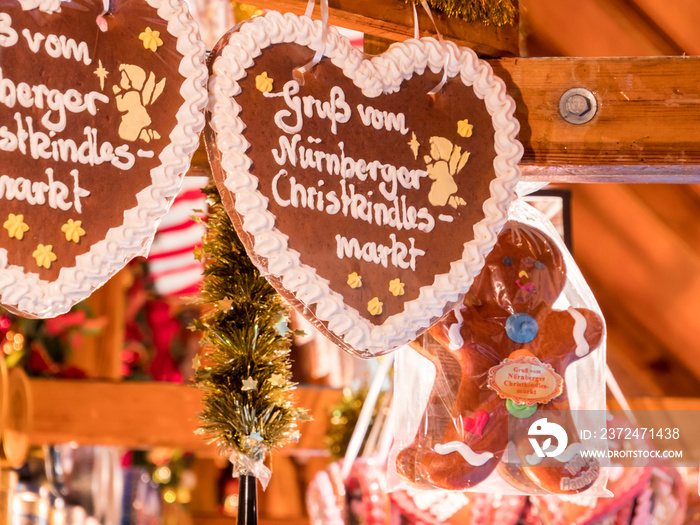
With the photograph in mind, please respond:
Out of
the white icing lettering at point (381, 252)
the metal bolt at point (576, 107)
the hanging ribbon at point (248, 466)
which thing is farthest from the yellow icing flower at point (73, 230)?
the metal bolt at point (576, 107)

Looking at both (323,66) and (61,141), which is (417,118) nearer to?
(323,66)

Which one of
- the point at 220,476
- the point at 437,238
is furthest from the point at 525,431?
the point at 220,476

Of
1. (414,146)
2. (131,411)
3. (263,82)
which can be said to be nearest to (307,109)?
(263,82)

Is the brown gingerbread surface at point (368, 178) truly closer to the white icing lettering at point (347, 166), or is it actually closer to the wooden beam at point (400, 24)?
the white icing lettering at point (347, 166)

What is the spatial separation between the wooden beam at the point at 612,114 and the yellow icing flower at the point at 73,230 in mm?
736

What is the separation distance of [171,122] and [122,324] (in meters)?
2.47

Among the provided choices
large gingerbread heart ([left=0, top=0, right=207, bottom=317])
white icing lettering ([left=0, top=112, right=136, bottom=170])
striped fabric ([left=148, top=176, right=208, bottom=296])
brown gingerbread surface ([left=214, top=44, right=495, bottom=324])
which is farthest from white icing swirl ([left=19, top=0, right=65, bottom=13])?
striped fabric ([left=148, top=176, right=208, bottom=296])

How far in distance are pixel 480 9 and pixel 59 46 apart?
72cm

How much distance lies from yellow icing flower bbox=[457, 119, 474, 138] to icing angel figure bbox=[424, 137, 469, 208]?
25 mm

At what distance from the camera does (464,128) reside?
1.13 meters

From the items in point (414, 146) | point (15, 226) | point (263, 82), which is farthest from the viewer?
point (414, 146)

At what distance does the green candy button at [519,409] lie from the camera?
1224mm

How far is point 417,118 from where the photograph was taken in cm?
110

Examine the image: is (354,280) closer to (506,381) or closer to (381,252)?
(381,252)
